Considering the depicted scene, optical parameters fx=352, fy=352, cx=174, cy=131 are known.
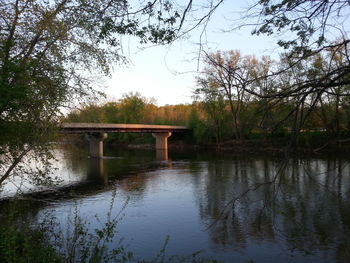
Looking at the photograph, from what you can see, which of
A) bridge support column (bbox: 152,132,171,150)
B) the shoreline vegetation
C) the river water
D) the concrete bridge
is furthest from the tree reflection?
bridge support column (bbox: 152,132,171,150)

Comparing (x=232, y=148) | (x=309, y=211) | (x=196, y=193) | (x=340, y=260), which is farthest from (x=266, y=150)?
(x=340, y=260)

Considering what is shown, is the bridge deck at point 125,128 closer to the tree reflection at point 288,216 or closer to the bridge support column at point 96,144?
the bridge support column at point 96,144

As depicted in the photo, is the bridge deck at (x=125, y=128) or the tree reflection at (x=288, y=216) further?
the bridge deck at (x=125, y=128)

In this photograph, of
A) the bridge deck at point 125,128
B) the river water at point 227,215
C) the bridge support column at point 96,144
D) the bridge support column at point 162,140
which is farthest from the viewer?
the bridge support column at point 162,140

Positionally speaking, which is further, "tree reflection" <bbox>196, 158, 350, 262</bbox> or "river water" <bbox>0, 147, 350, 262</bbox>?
"tree reflection" <bbox>196, 158, 350, 262</bbox>

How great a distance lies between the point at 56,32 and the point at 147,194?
36.1 ft

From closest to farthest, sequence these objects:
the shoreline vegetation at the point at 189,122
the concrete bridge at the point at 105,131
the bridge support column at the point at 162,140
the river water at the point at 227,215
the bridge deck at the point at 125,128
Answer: the river water at the point at 227,215 < the shoreline vegetation at the point at 189,122 < the bridge deck at the point at 125,128 < the concrete bridge at the point at 105,131 < the bridge support column at the point at 162,140

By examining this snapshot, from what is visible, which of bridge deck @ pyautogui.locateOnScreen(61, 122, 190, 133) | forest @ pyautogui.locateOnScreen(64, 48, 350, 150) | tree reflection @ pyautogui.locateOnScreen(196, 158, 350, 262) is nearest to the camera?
forest @ pyautogui.locateOnScreen(64, 48, 350, 150)

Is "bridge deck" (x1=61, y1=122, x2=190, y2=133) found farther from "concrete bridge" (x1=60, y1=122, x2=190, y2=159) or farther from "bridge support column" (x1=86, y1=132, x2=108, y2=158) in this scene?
"bridge support column" (x1=86, y1=132, x2=108, y2=158)

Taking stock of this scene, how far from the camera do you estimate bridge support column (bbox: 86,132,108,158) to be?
1895 inches

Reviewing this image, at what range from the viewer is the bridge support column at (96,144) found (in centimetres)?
4812

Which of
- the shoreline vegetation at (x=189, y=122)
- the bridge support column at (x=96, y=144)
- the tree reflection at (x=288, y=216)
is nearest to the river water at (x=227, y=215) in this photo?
the tree reflection at (x=288, y=216)

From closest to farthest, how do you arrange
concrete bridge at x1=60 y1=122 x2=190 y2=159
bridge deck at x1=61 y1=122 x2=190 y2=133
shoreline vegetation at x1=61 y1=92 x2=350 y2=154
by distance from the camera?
shoreline vegetation at x1=61 y1=92 x2=350 y2=154 → bridge deck at x1=61 y1=122 x2=190 y2=133 → concrete bridge at x1=60 y1=122 x2=190 y2=159

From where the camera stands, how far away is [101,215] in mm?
14352
